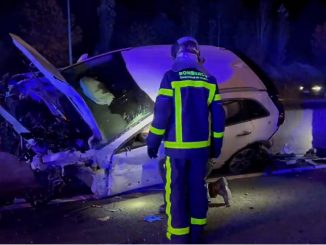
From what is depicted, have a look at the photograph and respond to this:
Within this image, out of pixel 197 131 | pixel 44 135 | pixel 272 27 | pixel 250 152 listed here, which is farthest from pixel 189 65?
pixel 272 27

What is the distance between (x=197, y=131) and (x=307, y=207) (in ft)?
6.29

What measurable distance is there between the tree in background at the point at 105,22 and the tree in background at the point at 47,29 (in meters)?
7.81

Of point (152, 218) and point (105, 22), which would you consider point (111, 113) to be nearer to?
point (152, 218)

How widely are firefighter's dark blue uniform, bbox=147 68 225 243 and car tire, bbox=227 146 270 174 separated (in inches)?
90.0

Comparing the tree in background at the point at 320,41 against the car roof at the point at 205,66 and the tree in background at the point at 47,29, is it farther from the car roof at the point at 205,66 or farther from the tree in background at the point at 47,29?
the car roof at the point at 205,66

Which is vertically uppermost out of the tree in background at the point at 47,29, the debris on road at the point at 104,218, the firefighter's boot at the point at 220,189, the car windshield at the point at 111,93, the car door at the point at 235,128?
the tree in background at the point at 47,29

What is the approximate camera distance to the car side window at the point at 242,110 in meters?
5.74

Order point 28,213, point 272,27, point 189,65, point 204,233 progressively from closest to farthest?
1. point 189,65
2. point 204,233
3. point 28,213
4. point 272,27

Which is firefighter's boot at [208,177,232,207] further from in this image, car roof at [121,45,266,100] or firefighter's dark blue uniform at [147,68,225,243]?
car roof at [121,45,266,100]

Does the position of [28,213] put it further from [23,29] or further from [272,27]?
[272,27]

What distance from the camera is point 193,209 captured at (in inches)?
146

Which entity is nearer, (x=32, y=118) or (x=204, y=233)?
(x=204, y=233)

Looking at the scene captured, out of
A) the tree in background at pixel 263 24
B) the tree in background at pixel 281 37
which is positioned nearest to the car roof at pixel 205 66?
the tree in background at pixel 263 24

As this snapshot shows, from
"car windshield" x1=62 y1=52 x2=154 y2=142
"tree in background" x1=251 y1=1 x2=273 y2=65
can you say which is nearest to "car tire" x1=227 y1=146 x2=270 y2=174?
"car windshield" x1=62 y1=52 x2=154 y2=142
